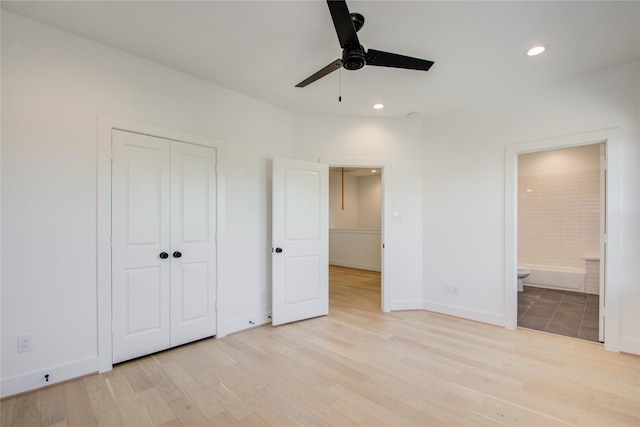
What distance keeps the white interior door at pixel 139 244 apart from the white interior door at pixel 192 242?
0.26ft

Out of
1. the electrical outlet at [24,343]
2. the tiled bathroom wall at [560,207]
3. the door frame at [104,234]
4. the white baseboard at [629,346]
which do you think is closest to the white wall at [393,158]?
the white baseboard at [629,346]

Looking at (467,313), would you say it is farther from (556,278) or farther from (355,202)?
(355,202)

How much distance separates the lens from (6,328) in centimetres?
210

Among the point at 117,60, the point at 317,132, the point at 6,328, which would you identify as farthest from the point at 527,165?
the point at 6,328

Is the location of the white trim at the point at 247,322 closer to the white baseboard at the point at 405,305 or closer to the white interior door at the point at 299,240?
the white interior door at the point at 299,240

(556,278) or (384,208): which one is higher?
(384,208)

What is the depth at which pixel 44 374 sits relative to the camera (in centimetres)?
223

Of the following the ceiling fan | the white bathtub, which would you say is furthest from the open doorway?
the ceiling fan

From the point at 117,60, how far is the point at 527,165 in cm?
668

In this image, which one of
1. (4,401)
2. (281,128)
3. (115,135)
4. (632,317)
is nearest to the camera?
(4,401)

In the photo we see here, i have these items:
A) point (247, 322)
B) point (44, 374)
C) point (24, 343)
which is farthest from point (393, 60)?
point (44, 374)

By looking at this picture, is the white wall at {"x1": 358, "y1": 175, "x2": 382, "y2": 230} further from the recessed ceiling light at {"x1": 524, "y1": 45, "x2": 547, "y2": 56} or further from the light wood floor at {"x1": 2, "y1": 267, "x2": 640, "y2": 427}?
the recessed ceiling light at {"x1": 524, "y1": 45, "x2": 547, "y2": 56}

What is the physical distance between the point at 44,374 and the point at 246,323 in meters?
1.75

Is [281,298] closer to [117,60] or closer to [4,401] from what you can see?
[4,401]
